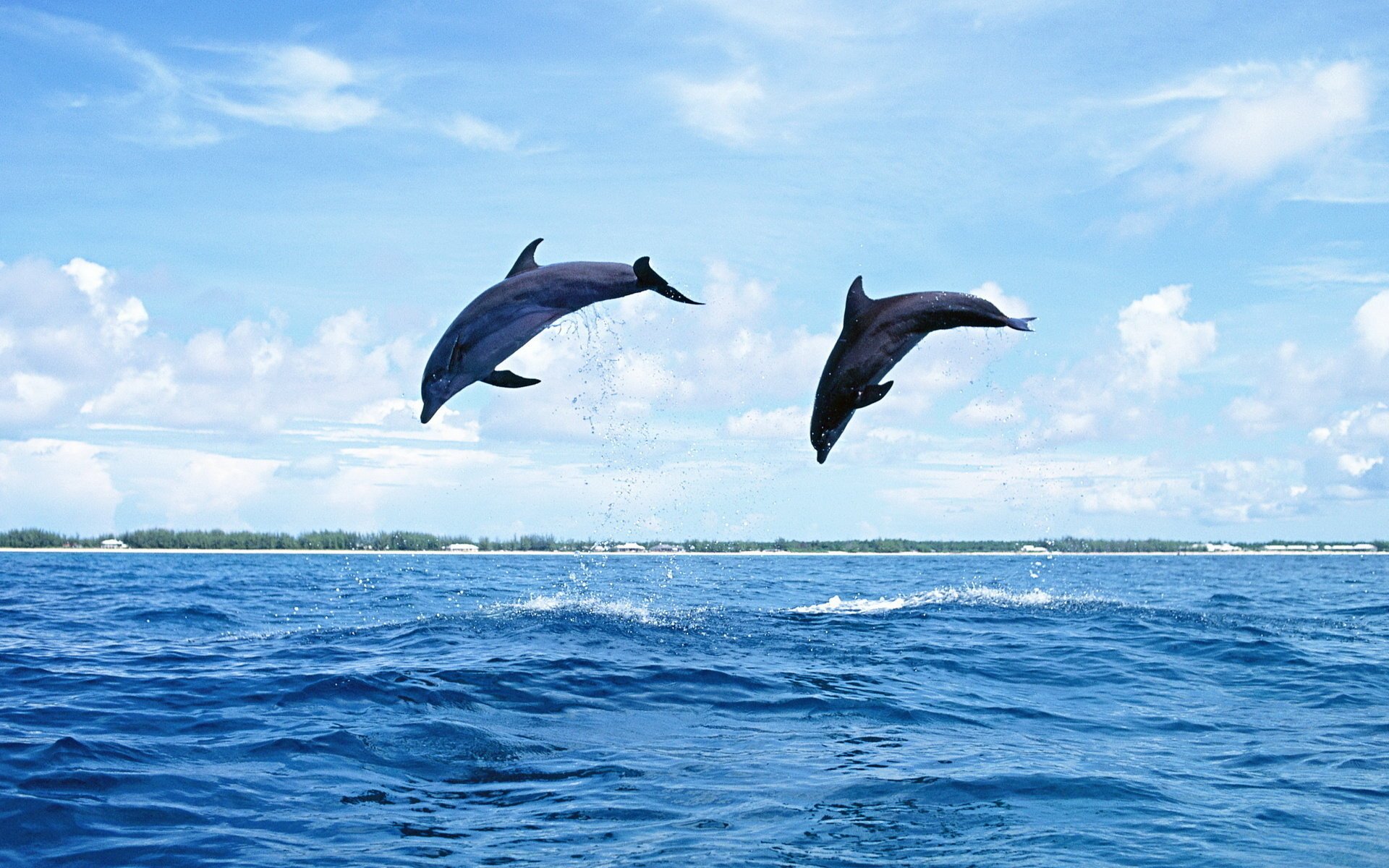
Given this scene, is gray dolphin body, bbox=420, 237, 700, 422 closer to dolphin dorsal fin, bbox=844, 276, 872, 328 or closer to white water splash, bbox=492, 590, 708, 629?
dolphin dorsal fin, bbox=844, 276, 872, 328

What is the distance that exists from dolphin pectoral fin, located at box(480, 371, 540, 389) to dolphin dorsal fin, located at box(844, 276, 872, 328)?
→ 261cm

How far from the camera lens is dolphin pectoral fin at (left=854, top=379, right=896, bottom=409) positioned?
310 inches

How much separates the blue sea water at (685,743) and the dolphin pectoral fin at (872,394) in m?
3.70

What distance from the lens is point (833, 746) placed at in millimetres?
12406

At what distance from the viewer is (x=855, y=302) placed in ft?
28.8

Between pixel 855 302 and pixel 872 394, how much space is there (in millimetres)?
1166

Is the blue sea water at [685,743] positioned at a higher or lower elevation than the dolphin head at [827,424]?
lower

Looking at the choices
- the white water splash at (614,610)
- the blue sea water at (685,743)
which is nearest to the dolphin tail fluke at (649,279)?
the blue sea water at (685,743)

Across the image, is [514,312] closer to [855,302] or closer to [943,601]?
[855,302]

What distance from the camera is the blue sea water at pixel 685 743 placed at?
360 inches

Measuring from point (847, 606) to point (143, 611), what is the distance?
19042 millimetres

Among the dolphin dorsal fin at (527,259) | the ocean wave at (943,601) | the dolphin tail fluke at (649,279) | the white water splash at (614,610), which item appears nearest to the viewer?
the dolphin tail fluke at (649,279)

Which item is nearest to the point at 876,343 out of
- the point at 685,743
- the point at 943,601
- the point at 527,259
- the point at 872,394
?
the point at 872,394

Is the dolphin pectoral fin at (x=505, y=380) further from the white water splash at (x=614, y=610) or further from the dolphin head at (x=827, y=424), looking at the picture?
the white water splash at (x=614, y=610)
